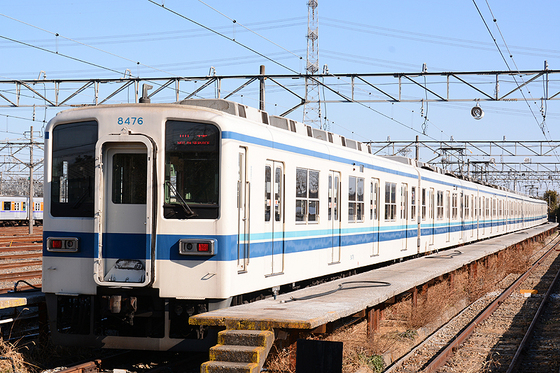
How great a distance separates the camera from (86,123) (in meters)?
7.86

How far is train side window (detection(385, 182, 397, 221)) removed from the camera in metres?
14.4

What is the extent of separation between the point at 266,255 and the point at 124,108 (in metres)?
2.65

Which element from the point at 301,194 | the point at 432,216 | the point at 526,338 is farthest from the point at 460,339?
the point at 432,216

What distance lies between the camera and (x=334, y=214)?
11.1 meters

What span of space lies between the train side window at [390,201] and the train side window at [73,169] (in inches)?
315

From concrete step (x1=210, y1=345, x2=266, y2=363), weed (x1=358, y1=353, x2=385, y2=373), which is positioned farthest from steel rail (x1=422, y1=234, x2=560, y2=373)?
concrete step (x1=210, y1=345, x2=266, y2=363)

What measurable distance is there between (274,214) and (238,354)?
3.03 metres

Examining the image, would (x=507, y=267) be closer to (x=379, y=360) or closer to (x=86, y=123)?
(x=379, y=360)

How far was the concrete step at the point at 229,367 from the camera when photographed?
583 cm

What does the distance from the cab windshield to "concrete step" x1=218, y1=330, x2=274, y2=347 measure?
1.61m

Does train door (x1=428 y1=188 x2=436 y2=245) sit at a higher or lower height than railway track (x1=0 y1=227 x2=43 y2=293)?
higher

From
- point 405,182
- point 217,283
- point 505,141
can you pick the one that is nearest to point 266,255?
point 217,283

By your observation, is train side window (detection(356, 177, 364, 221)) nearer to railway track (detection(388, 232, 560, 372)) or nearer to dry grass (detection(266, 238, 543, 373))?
dry grass (detection(266, 238, 543, 373))

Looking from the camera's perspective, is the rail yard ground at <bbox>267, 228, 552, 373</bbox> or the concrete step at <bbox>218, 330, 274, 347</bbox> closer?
the concrete step at <bbox>218, 330, 274, 347</bbox>
